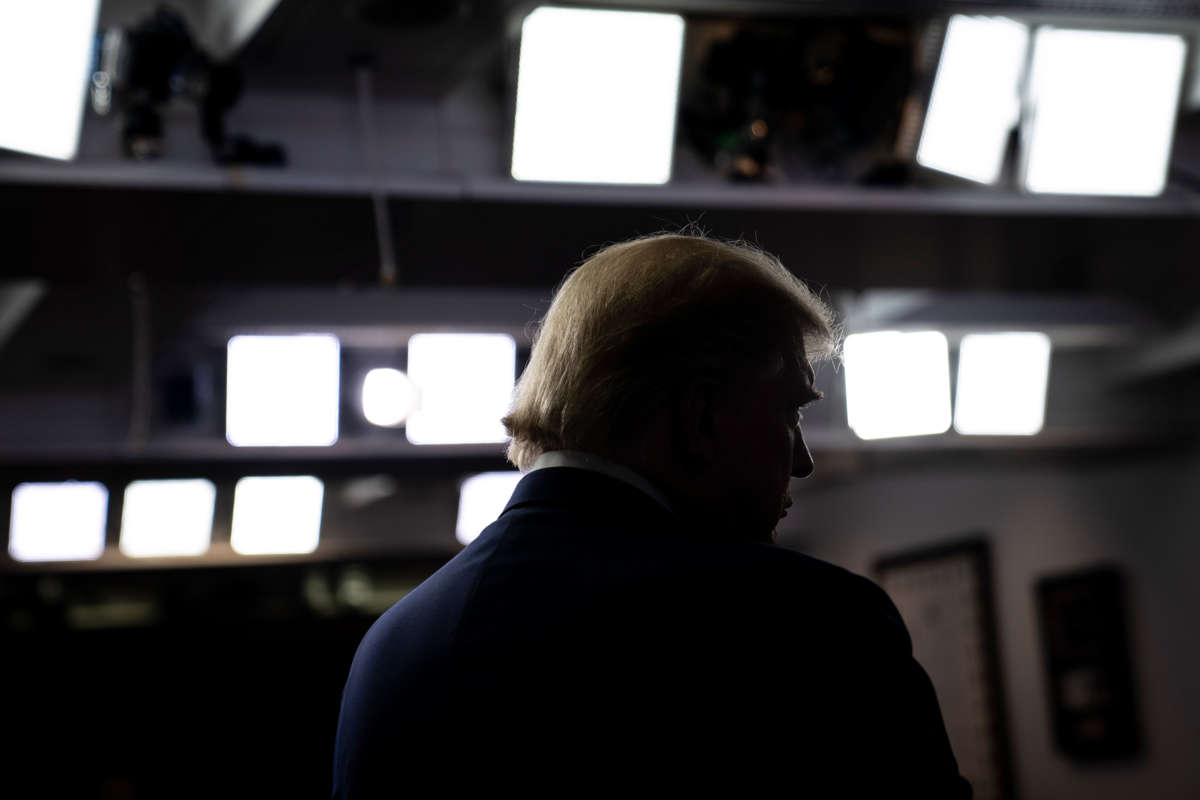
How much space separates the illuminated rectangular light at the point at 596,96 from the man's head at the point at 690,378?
2012mm

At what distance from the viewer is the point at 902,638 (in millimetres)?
798

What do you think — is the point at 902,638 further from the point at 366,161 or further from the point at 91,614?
the point at 91,614

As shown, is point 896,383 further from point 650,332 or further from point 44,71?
point 650,332

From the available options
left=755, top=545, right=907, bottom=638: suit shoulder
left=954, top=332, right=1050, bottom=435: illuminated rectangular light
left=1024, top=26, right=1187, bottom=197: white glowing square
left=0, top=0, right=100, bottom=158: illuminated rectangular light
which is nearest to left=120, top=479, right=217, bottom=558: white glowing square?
left=954, top=332, right=1050, bottom=435: illuminated rectangular light

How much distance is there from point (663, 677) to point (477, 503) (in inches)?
263

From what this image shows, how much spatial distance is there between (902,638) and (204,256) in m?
2.81

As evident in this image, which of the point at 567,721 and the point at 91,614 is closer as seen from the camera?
the point at 567,721

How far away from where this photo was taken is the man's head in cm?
91

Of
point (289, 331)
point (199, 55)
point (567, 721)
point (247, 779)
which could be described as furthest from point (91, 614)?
point (567, 721)

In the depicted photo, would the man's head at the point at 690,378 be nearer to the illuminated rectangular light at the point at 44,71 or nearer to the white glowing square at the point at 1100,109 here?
the illuminated rectangular light at the point at 44,71

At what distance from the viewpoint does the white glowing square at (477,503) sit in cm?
711

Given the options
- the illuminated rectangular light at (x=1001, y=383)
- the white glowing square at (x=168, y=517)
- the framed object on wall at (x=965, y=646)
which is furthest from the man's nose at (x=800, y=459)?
the framed object on wall at (x=965, y=646)

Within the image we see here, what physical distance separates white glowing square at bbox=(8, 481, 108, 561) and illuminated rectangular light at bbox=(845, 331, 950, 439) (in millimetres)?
3354

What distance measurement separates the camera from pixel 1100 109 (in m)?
3.38
